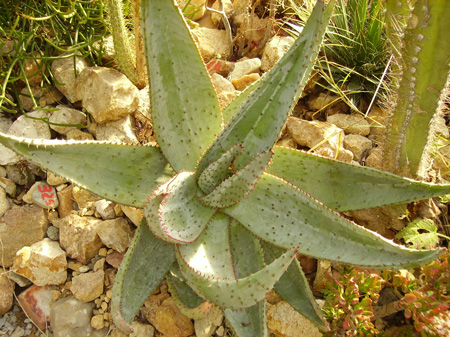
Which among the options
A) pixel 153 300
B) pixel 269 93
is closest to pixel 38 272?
pixel 153 300

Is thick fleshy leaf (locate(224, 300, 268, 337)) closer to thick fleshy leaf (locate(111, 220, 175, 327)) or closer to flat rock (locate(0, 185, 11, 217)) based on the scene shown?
thick fleshy leaf (locate(111, 220, 175, 327))

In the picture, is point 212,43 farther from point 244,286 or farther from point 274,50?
point 244,286

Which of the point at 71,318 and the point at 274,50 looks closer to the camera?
the point at 71,318

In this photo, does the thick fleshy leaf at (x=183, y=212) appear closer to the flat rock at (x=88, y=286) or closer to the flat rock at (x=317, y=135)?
the flat rock at (x=88, y=286)

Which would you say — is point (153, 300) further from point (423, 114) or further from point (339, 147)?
point (423, 114)

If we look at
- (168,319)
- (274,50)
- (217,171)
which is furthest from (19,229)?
(274,50)

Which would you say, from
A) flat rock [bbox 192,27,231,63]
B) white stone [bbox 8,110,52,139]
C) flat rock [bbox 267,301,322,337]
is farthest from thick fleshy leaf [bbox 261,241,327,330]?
flat rock [bbox 192,27,231,63]

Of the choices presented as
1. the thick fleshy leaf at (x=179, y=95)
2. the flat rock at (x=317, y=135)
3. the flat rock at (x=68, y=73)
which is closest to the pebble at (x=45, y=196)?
the flat rock at (x=68, y=73)
